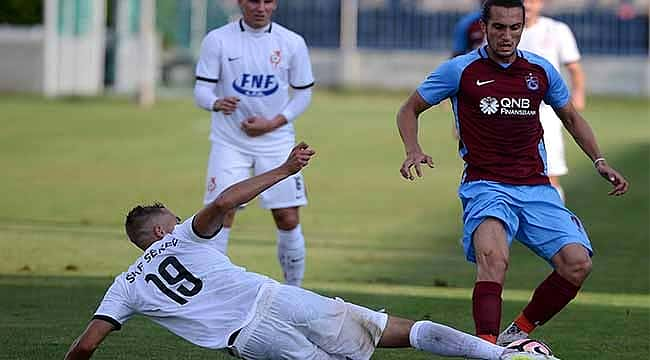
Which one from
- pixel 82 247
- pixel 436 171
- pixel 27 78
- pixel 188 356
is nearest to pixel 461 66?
pixel 188 356

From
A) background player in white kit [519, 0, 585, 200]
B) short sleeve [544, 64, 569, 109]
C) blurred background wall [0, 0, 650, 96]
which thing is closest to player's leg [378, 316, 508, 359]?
short sleeve [544, 64, 569, 109]

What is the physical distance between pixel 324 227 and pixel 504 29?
8.38 meters

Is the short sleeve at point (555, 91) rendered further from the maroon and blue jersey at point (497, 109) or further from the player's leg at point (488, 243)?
the player's leg at point (488, 243)

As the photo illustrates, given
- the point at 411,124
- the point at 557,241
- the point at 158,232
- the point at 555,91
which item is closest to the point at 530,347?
the point at 557,241

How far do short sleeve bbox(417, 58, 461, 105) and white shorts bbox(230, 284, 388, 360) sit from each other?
1.45 metres

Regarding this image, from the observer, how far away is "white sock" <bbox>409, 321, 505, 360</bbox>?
7.11 meters

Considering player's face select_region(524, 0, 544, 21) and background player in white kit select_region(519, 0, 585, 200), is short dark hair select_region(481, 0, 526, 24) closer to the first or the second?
background player in white kit select_region(519, 0, 585, 200)

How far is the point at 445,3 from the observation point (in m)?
49.8

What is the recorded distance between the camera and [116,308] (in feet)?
23.4

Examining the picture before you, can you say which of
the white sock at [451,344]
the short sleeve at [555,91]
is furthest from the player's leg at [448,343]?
the short sleeve at [555,91]

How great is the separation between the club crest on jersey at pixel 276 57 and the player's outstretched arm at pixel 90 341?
4.13 metres

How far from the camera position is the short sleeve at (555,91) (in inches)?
324

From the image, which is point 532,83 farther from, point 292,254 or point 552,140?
point 552,140

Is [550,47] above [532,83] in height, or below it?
below
